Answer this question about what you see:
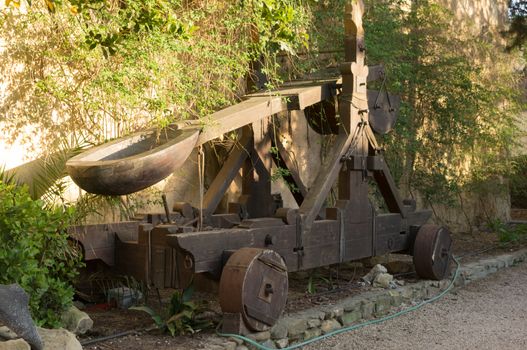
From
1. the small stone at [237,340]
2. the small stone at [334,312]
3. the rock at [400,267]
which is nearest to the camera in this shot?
the small stone at [237,340]

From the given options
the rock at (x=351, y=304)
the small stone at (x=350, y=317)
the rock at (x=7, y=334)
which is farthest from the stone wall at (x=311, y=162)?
the rock at (x=7, y=334)

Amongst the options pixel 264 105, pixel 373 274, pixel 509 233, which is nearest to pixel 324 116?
pixel 264 105

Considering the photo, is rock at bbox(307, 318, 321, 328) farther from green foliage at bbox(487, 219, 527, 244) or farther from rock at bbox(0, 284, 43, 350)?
green foliage at bbox(487, 219, 527, 244)

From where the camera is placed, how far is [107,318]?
220 inches

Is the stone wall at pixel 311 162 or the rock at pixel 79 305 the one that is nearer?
the rock at pixel 79 305

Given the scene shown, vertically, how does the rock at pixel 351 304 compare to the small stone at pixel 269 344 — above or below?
above

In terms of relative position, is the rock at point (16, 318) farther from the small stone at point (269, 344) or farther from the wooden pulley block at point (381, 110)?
the wooden pulley block at point (381, 110)

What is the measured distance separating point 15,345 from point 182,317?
4.80 feet

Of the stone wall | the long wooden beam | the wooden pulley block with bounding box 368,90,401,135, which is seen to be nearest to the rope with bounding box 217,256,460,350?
the long wooden beam

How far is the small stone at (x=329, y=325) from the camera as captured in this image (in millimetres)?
5613

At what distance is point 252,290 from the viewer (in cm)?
485

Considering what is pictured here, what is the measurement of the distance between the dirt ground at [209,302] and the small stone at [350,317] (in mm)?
332

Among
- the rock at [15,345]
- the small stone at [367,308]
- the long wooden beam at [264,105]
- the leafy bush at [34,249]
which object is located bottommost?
the small stone at [367,308]

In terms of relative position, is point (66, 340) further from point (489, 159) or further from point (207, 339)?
point (489, 159)
